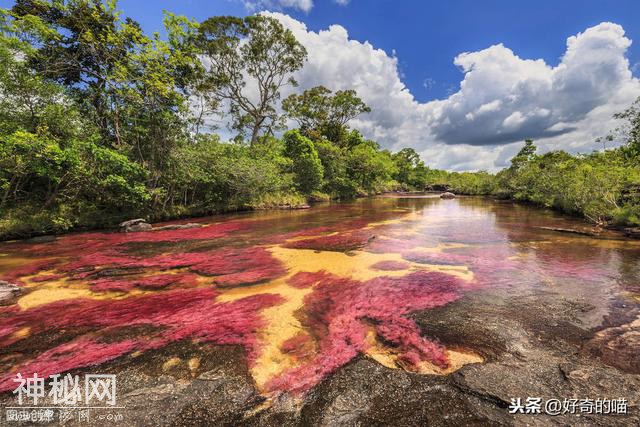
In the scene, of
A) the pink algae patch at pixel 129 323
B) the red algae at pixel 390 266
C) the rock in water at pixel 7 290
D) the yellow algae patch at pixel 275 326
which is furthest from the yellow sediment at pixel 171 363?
the red algae at pixel 390 266

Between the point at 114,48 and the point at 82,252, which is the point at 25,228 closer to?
the point at 82,252

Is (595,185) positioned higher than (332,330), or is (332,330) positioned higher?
(595,185)

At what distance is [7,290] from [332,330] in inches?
269

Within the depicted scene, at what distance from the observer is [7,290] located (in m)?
5.23

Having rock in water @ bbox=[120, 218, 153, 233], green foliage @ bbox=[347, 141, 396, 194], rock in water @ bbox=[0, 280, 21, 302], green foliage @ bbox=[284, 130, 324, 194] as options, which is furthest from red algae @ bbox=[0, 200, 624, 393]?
green foliage @ bbox=[347, 141, 396, 194]

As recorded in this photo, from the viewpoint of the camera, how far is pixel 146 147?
15750mm

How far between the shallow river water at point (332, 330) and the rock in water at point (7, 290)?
0.12 ft

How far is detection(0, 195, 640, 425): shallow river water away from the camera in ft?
8.68

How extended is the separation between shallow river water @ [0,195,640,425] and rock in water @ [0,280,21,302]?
0.12 ft

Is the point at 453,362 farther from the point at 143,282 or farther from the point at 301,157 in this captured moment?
the point at 301,157

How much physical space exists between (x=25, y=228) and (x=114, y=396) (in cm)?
1323

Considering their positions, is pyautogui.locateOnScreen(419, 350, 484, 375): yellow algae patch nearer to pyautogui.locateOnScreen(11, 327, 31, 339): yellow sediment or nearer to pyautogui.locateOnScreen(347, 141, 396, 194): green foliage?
pyautogui.locateOnScreen(11, 327, 31, 339): yellow sediment

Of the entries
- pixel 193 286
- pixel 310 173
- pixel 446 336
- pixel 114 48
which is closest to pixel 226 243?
pixel 193 286

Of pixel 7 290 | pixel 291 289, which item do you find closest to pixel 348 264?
pixel 291 289
